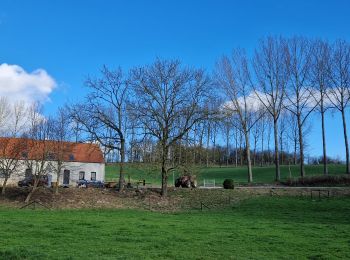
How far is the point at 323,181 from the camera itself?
46.3 m

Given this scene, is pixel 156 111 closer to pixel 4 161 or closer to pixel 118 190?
pixel 118 190

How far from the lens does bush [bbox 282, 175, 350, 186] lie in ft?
149

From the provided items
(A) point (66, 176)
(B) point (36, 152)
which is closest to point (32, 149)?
(B) point (36, 152)

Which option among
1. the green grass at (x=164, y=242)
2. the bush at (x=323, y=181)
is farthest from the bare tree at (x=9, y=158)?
the bush at (x=323, y=181)

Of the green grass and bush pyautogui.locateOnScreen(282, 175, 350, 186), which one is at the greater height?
bush pyautogui.locateOnScreen(282, 175, 350, 186)

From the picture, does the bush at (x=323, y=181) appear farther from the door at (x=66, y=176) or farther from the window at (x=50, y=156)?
the door at (x=66, y=176)

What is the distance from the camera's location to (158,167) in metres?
36.5

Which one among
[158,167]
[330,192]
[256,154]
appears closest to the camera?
[158,167]

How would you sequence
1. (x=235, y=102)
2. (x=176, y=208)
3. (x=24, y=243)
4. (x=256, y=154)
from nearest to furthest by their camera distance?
(x=24, y=243), (x=176, y=208), (x=235, y=102), (x=256, y=154)

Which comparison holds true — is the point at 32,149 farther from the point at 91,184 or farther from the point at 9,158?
the point at 91,184

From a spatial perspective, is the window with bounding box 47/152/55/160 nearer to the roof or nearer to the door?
the roof

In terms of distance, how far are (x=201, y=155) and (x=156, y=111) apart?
210 inches

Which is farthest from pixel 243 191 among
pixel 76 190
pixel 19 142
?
pixel 19 142

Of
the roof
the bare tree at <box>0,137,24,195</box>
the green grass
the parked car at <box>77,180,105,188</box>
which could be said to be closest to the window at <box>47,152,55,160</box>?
the roof
